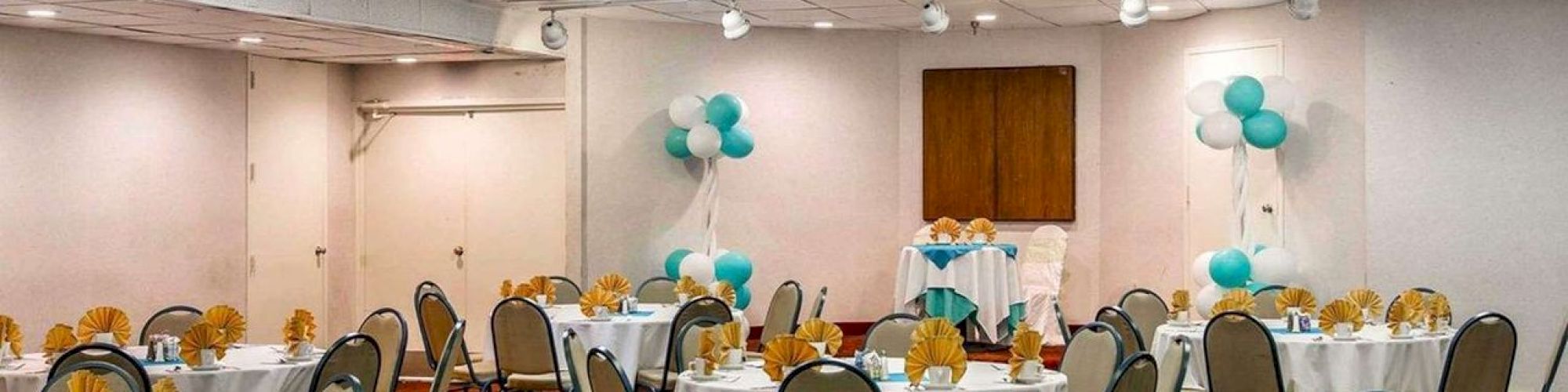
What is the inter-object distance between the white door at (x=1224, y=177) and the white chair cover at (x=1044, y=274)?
1.02m

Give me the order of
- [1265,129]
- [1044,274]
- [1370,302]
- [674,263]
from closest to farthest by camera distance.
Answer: [1370,302], [1265,129], [674,263], [1044,274]

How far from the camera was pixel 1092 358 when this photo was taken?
279 inches

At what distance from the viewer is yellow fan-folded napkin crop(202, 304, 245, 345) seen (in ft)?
24.9

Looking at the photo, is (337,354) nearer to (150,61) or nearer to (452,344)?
(452,344)

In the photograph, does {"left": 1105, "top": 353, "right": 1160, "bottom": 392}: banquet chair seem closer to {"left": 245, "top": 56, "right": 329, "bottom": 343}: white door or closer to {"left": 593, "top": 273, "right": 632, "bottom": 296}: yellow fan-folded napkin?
{"left": 593, "top": 273, "right": 632, "bottom": 296}: yellow fan-folded napkin

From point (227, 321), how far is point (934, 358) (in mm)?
3061

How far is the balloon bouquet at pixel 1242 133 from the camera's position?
37.3 feet

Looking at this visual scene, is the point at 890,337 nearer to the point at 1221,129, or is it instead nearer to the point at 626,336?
the point at 626,336

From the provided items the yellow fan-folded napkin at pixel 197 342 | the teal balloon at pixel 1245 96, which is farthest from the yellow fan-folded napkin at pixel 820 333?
the teal balloon at pixel 1245 96

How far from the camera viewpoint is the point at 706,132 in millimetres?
12828

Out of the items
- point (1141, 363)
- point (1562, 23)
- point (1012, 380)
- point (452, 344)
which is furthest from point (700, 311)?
point (1562, 23)

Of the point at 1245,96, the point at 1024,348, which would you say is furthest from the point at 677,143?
the point at 1024,348

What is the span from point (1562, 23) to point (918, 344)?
5.85m

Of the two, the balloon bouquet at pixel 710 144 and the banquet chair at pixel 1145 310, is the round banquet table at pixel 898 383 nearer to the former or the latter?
the banquet chair at pixel 1145 310
